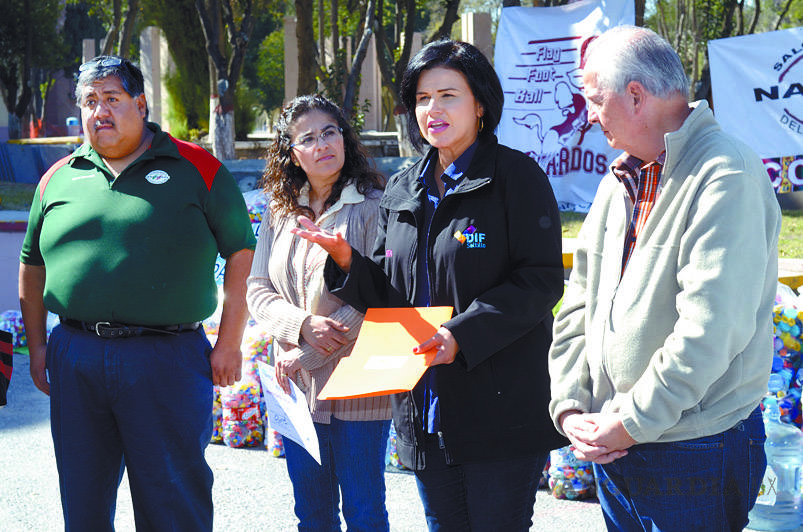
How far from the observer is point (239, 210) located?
126 inches

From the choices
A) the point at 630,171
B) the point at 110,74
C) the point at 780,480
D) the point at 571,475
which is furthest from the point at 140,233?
the point at 780,480

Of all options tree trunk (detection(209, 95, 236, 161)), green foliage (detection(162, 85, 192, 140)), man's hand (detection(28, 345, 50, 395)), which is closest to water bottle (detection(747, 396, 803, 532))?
man's hand (detection(28, 345, 50, 395))

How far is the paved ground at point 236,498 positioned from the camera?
4.07 meters

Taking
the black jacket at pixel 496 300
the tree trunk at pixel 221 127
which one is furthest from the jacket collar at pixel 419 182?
the tree trunk at pixel 221 127

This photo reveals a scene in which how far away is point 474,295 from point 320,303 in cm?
71

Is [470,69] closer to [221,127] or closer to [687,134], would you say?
[687,134]

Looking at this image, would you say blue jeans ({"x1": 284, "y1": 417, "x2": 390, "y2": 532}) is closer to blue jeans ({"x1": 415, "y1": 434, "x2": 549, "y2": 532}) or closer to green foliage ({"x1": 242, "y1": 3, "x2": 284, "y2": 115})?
blue jeans ({"x1": 415, "y1": 434, "x2": 549, "y2": 532})

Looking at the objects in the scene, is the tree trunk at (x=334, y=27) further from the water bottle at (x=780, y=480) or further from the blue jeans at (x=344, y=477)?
the blue jeans at (x=344, y=477)

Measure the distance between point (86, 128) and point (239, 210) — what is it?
59cm

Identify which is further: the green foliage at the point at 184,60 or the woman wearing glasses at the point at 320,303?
the green foliage at the point at 184,60

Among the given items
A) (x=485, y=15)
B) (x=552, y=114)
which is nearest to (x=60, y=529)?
(x=552, y=114)

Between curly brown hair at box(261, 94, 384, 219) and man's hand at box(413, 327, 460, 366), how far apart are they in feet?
2.94

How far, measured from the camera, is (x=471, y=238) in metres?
2.48

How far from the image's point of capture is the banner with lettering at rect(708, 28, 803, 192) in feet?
25.3
